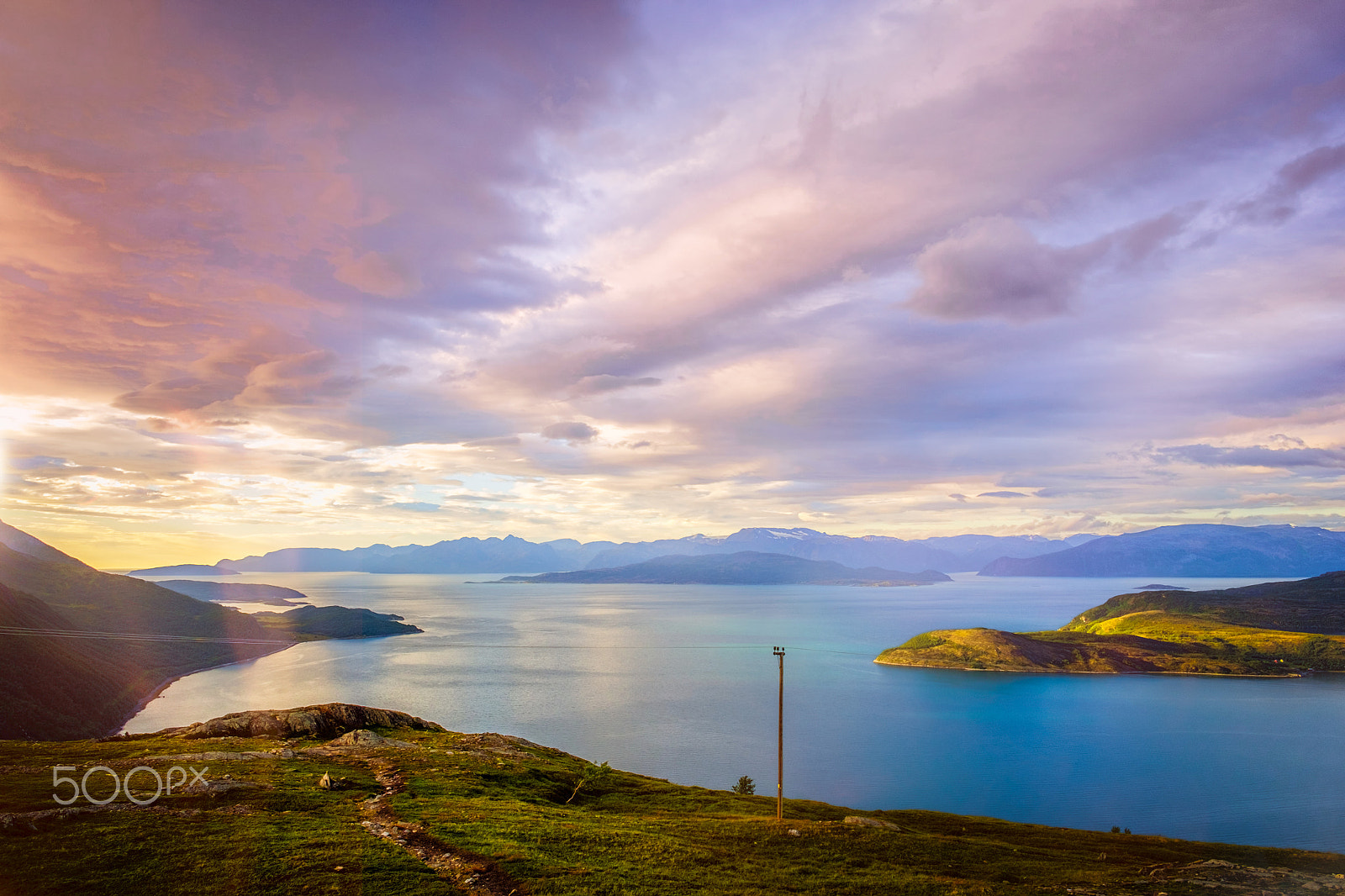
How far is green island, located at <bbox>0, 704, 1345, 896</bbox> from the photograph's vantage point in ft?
108

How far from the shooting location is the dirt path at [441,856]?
3334 cm

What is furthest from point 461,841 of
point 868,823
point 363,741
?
point 363,741

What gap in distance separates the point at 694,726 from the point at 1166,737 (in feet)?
406

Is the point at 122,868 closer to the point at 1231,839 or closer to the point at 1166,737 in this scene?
the point at 1231,839

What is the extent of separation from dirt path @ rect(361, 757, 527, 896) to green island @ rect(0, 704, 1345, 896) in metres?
0.17

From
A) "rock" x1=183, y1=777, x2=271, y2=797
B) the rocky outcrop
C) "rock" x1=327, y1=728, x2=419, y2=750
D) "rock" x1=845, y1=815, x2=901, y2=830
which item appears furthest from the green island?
the rocky outcrop

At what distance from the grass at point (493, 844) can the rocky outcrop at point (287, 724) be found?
6.12 m

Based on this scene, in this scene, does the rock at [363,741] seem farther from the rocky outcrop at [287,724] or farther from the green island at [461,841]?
the rocky outcrop at [287,724]

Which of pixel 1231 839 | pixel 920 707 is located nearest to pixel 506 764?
pixel 1231 839

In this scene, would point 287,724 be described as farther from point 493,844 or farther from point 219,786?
point 493,844

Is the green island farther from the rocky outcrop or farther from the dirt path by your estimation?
the rocky outcrop

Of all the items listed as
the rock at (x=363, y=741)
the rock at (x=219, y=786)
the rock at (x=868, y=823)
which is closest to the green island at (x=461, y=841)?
the rock at (x=219, y=786)

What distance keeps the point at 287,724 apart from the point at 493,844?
5410cm

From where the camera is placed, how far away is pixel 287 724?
78688 mm
